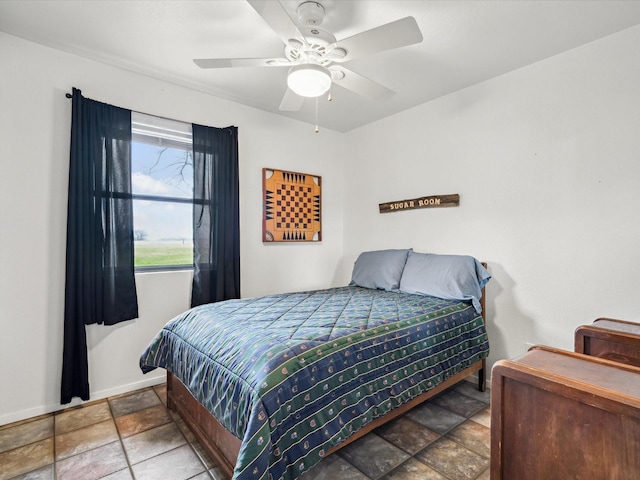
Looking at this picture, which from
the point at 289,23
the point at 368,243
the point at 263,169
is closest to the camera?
the point at 289,23

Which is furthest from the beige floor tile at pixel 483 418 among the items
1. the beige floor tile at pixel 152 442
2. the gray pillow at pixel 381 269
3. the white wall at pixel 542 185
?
the beige floor tile at pixel 152 442

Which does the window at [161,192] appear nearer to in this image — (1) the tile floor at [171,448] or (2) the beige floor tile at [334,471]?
(1) the tile floor at [171,448]

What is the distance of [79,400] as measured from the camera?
7.67ft

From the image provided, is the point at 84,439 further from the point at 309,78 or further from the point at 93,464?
the point at 309,78

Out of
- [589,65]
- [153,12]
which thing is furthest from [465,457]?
[153,12]

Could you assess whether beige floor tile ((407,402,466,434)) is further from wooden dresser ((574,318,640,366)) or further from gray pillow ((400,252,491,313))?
wooden dresser ((574,318,640,366))

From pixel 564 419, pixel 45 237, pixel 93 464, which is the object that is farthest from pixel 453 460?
pixel 45 237

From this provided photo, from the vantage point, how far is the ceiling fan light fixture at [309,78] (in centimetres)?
173

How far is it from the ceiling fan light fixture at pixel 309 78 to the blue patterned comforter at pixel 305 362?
1343mm

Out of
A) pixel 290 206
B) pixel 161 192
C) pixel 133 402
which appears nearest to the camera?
pixel 133 402

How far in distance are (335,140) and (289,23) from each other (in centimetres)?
251

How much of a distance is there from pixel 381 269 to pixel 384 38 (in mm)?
1988

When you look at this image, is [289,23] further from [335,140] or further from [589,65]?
[335,140]

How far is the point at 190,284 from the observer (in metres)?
2.88
